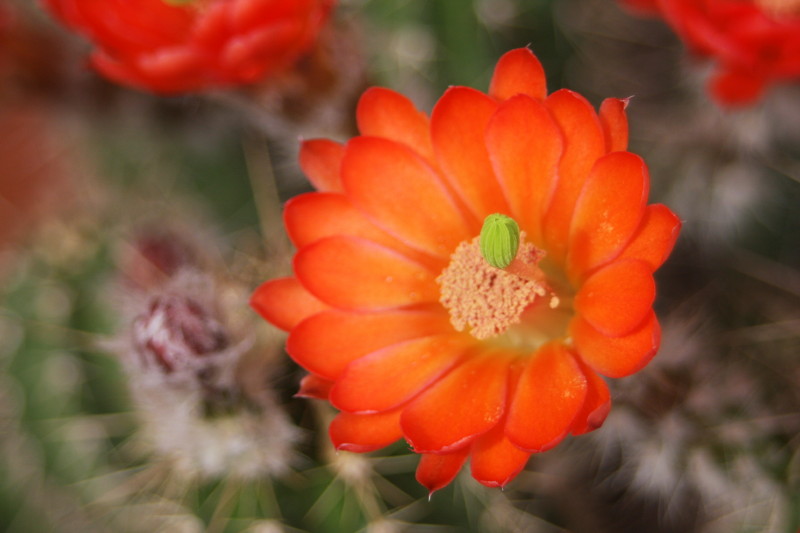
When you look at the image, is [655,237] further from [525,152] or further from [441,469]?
[441,469]

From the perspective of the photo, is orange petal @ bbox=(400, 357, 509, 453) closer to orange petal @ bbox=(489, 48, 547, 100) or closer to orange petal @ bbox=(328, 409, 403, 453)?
orange petal @ bbox=(328, 409, 403, 453)

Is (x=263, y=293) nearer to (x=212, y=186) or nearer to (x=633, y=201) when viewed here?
(x=633, y=201)

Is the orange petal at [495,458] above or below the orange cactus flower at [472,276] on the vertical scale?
below

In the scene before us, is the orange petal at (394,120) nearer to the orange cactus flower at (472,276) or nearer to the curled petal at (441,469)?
the orange cactus flower at (472,276)

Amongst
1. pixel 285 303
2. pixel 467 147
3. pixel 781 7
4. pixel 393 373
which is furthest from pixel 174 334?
pixel 781 7

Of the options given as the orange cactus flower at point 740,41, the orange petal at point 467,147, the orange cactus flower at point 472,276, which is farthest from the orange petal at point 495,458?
the orange cactus flower at point 740,41

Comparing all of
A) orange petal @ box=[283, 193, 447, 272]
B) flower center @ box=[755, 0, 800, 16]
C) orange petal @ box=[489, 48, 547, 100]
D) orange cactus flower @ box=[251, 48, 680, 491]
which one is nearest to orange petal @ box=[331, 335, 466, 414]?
orange cactus flower @ box=[251, 48, 680, 491]
